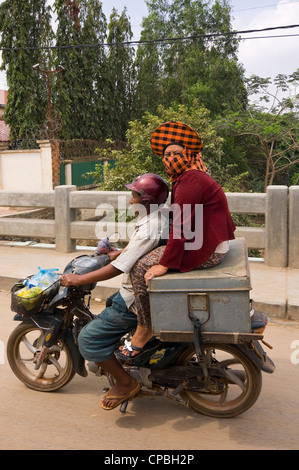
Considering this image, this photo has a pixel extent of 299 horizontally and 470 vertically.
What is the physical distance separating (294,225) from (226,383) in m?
3.69

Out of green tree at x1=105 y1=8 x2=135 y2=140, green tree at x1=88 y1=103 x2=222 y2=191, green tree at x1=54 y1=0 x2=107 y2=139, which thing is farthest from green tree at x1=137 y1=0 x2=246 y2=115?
green tree at x1=88 y1=103 x2=222 y2=191

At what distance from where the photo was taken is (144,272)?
3092 millimetres

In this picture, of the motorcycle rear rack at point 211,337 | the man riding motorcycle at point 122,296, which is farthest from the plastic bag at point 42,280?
the motorcycle rear rack at point 211,337

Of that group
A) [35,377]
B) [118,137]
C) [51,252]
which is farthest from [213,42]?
[35,377]

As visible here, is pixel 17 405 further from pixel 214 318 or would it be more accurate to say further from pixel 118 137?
pixel 118 137

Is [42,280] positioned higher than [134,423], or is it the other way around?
[42,280]

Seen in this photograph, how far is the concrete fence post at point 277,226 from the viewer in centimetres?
659

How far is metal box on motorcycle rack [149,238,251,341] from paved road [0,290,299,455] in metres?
0.64

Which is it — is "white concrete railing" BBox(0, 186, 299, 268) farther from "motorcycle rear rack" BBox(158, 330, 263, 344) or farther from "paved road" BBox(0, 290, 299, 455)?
"motorcycle rear rack" BBox(158, 330, 263, 344)

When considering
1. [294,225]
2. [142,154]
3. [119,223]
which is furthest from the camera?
[142,154]

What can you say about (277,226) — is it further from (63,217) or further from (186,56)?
(186,56)

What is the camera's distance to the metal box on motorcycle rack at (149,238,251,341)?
2.88m

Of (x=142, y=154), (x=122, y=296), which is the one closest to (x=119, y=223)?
(x=122, y=296)

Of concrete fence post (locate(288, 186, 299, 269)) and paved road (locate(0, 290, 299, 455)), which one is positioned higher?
concrete fence post (locate(288, 186, 299, 269))
